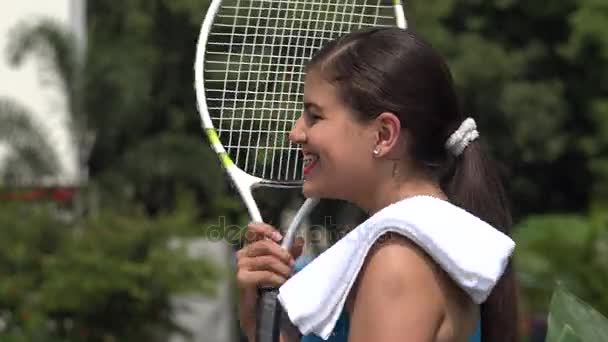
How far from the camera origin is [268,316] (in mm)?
2285

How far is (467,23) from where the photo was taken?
848 inches

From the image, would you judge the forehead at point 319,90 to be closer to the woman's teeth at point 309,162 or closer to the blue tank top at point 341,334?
the woman's teeth at point 309,162

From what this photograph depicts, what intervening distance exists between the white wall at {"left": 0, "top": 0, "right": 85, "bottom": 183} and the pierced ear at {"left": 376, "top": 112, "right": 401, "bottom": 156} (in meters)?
10.6

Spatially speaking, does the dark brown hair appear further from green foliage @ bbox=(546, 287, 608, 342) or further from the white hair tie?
green foliage @ bbox=(546, 287, 608, 342)

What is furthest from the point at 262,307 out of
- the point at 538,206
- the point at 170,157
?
the point at 538,206

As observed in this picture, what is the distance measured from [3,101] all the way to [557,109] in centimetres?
Answer: 1091

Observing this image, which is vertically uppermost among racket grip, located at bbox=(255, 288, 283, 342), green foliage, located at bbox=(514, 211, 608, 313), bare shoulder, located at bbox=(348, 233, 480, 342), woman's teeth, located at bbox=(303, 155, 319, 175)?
woman's teeth, located at bbox=(303, 155, 319, 175)

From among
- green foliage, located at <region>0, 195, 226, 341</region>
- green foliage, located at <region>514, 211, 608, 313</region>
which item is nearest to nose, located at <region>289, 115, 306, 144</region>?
green foliage, located at <region>514, 211, 608, 313</region>

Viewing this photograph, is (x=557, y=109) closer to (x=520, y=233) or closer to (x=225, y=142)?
(x=520, y=233)

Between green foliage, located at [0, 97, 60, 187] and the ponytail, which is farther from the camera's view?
green foliage, located at [0, 97, 60, 187]

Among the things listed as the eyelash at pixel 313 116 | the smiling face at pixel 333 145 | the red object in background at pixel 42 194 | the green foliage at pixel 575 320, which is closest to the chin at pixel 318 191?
the smiling face at pixel 333 145

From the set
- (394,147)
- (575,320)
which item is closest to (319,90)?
(394,147)

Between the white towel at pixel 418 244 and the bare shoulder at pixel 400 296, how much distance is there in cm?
2

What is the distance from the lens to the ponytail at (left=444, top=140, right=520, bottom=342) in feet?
7.27
